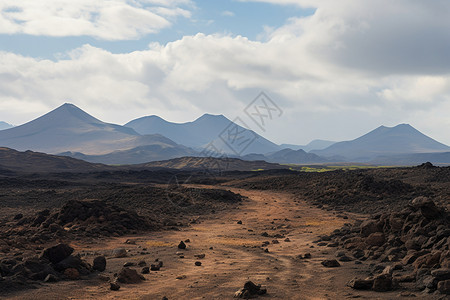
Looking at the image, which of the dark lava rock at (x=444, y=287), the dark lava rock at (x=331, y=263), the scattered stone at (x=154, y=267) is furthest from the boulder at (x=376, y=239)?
the scattered stone at (x=154, y=267)

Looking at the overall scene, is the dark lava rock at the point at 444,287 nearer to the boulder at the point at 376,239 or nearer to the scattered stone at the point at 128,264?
the boulder at the point at 376,239

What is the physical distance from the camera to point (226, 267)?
512 inches

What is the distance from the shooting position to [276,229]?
2361 centimetres

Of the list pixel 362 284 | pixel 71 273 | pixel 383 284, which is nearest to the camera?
pixel 383 284

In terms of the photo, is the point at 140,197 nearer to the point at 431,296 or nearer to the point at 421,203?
the point at 421,203

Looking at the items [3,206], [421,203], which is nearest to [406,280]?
[421,203]

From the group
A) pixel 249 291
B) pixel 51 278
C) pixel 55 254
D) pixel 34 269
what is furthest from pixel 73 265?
pixel 249 291

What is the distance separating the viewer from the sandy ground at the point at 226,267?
9.70m

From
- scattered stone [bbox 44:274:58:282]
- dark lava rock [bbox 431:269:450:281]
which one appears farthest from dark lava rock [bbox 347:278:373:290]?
scattered stone [bbox 44:274:58:282]

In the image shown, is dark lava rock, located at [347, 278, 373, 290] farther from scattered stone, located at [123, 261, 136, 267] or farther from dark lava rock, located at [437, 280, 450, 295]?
scattered stone, located at [123, 261, 136, 267]

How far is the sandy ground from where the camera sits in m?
9.70

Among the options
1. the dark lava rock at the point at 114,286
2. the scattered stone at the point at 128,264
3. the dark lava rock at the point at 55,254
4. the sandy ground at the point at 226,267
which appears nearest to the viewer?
the sandy ground at the point at 226,267

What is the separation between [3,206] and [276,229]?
82.0ft

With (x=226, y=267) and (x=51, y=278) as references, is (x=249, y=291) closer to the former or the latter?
(x=226, y=267)
